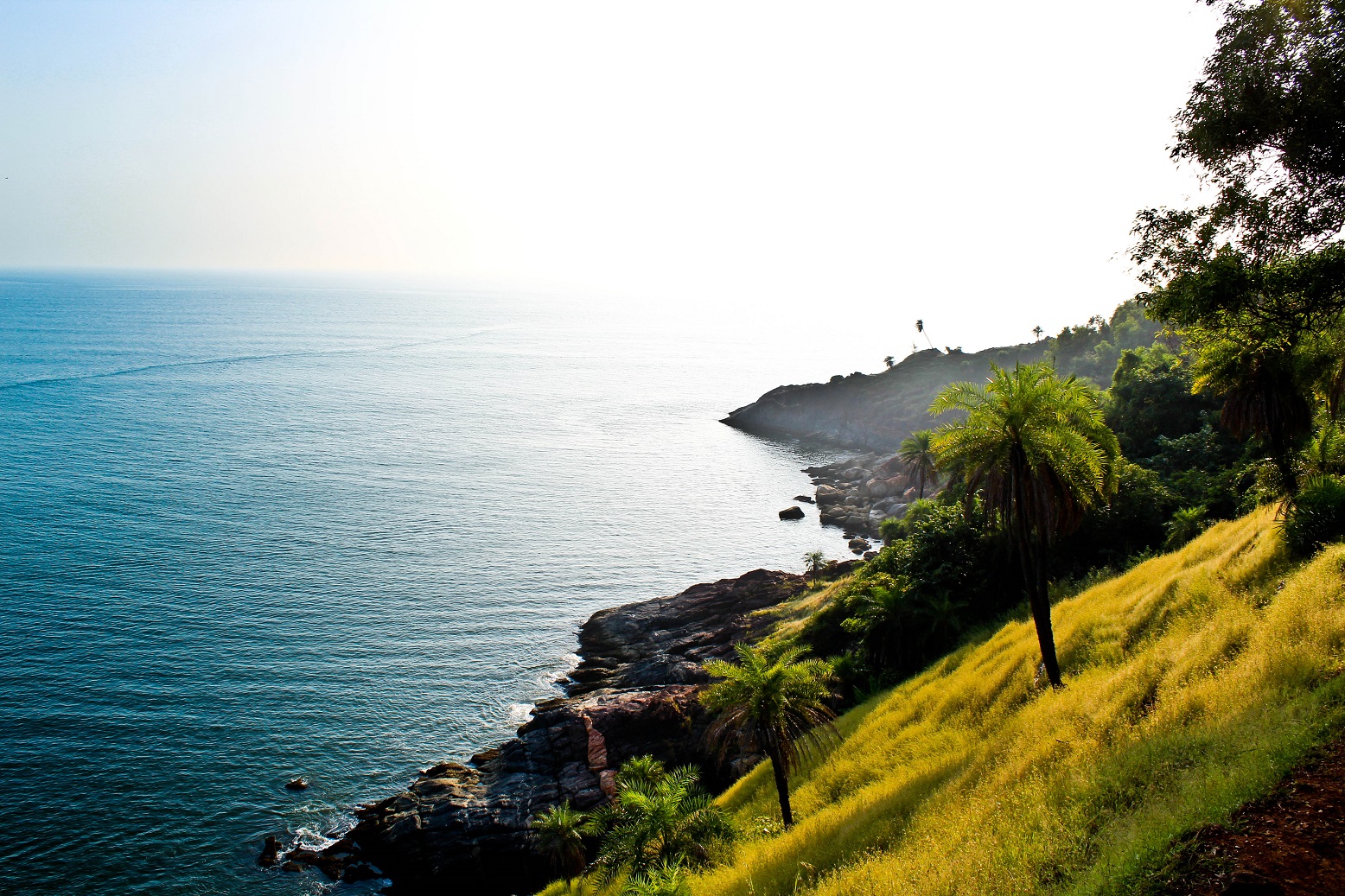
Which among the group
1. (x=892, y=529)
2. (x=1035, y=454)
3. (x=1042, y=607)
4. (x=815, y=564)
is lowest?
(x=815, y=564)

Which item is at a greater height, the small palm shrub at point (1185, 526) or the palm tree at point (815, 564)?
the small palm shrub at point (1185, 526)

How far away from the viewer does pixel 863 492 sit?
4038 inches

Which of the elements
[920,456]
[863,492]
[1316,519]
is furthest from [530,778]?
Result: [863,492]

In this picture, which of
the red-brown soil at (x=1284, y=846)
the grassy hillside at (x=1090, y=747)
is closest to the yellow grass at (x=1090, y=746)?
the grassy hillside at (x=1090, y=747)

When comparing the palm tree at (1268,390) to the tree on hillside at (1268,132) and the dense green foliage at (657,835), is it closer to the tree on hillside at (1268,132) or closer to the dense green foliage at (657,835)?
the tree on hillside at (1268,132)

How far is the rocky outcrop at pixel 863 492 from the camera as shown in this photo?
9156 cm

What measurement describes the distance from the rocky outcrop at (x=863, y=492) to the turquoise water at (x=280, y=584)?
3.37 metres

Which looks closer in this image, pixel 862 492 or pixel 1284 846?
pixel 1284 846

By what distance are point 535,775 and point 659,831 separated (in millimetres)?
16402

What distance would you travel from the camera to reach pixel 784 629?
179 feet

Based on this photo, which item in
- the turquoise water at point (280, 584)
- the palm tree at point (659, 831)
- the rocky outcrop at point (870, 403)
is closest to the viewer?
the palm tree at point (659, 831)

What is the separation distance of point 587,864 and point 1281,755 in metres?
27.9

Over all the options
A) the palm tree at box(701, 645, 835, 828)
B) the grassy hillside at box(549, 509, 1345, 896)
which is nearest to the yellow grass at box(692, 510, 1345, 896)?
the grassy hillside at box(549, 509, 1345, 896)

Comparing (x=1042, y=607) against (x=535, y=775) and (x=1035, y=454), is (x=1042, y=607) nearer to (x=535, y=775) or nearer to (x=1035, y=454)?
(x=1035, y=454)
